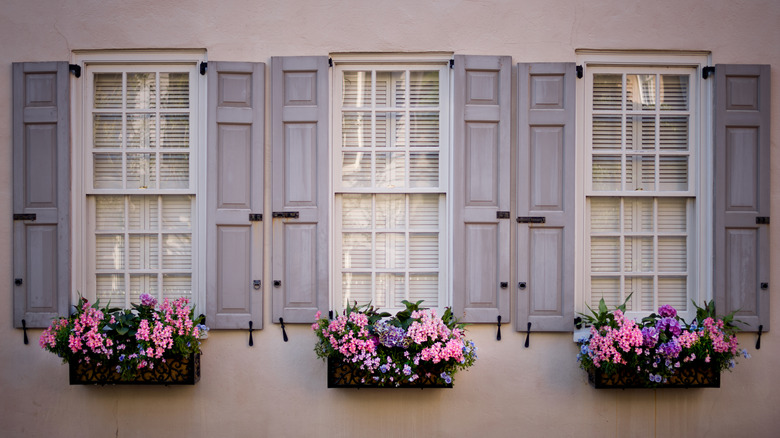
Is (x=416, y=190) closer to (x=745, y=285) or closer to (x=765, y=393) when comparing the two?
(x=745, y=285)

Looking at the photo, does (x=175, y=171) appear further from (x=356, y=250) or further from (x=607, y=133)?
(x=607, y=133)

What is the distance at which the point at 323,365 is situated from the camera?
424 centimetres

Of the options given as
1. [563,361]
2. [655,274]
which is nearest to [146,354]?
[563,361]

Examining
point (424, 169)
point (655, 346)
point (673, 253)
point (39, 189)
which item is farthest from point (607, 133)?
point (39, 189)

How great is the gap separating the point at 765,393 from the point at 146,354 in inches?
164

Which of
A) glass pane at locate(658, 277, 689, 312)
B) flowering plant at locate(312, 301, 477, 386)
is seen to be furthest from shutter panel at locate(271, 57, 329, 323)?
glass pane at locate(658, 277, 689, 312)

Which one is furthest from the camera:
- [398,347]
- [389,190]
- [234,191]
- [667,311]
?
[389,190]

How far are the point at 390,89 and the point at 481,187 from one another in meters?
0.96

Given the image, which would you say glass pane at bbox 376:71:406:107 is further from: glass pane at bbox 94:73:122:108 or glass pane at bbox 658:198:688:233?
glass pane at bbox 658:198:688:233

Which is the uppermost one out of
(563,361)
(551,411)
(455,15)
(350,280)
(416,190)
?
(455,15)

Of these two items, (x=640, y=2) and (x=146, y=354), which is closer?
(x=146, y=354)

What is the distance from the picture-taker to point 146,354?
12.7ft

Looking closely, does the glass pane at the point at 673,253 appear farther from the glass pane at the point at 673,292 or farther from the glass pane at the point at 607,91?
A: the glass pane at the point at 607,91

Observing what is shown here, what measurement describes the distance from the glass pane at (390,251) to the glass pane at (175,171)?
1432mm
